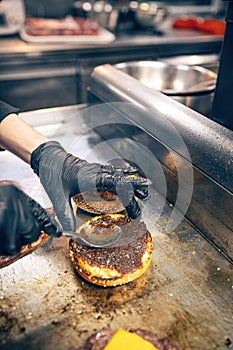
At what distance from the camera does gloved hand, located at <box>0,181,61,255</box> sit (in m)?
0.99

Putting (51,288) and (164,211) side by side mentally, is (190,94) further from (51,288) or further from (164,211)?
(51,288)

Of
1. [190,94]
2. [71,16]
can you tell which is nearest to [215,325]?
[190,94]

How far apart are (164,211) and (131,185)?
0.85 ft

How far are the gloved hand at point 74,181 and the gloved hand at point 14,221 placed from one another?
252 mm

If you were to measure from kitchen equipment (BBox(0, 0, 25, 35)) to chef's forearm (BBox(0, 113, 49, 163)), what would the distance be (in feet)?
7.44

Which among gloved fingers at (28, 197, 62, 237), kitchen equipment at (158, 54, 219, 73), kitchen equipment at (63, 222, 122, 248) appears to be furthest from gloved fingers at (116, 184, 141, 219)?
kitchen equipment at (158, 54, 219, 73)

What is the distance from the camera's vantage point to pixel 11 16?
144 inches

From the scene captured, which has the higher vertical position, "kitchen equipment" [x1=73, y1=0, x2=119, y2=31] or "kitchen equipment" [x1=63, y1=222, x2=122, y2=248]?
"kitchen equipment" [x1=73, y1=0, x2=119, y2=31]

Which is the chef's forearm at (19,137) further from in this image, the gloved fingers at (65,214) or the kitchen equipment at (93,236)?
the kitchen equipment at (93,236)

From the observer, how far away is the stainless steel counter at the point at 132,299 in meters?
0.96

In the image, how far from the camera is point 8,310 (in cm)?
102

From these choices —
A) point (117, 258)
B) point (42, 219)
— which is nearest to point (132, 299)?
point (117, 258)

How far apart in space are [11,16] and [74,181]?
310 cm

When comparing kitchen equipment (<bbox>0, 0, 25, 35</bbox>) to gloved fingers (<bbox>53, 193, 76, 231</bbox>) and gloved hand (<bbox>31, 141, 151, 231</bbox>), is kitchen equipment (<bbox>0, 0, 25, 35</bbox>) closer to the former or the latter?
gloved hand (<bbox>31, 141, 151, 231</bbox>)
